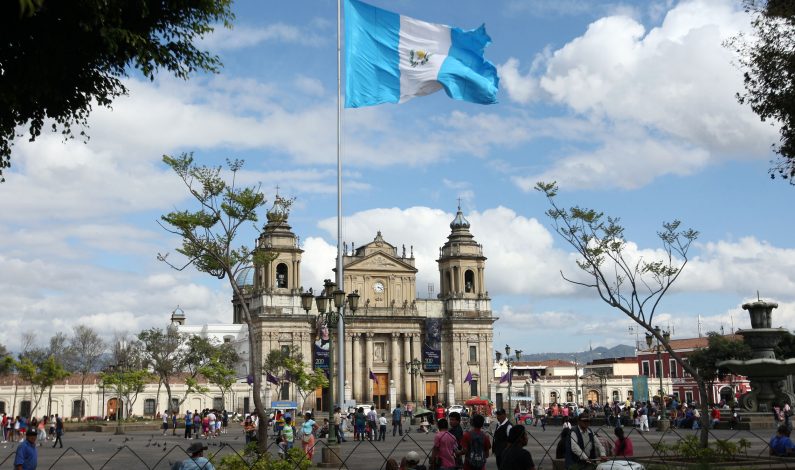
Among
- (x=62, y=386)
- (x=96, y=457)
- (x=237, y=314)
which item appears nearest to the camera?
(x=96, y=457)

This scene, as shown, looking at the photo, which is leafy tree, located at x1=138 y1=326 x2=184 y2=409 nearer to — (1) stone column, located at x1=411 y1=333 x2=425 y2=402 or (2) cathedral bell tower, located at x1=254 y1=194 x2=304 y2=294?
(2) cathedral bell tower, located at x1=254 y1=194 x2=304 y2=294

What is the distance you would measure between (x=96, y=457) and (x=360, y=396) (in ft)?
155

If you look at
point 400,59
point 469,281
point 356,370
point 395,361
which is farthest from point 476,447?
point 469,281

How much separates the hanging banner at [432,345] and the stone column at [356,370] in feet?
19.0

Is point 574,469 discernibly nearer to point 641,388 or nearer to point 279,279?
point 641,388

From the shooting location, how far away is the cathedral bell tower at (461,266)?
259ft

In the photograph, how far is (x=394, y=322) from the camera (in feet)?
250

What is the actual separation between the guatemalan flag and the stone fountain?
49.2 ft

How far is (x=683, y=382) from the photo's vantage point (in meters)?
84.4

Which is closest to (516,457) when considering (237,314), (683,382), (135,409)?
(135,409)

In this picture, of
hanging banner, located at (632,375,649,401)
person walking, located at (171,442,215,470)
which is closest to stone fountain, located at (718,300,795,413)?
person walking, located at (171,442,215,470)

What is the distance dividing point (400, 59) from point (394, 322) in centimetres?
5369

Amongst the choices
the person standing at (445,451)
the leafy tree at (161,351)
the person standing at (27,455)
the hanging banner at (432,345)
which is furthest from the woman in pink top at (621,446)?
the hanging banner at (432,345)

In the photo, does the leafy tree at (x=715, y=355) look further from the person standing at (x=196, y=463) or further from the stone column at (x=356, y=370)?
the person standing at (x=196, y=463)
